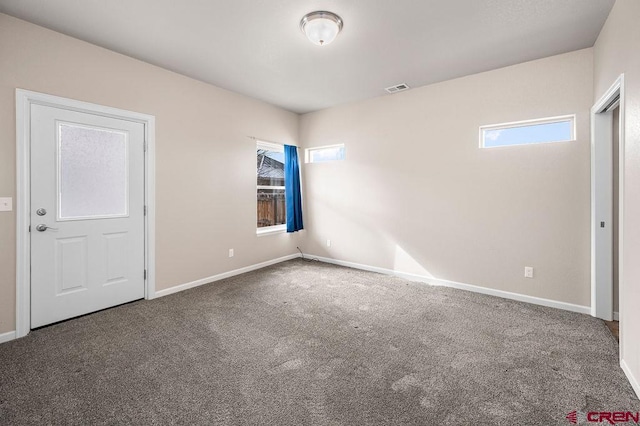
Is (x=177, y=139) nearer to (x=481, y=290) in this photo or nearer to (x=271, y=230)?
(x=271, y=230)

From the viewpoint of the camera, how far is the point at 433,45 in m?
2.97

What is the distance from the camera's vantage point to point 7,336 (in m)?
2.54

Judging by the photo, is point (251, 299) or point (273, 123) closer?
point (251, 299)

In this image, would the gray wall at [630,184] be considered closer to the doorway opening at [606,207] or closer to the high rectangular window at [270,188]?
the doorway opening at [606,207]

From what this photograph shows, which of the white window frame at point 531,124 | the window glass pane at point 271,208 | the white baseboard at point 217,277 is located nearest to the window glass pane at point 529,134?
the white window frame at point 531,124

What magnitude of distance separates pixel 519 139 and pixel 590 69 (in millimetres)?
864

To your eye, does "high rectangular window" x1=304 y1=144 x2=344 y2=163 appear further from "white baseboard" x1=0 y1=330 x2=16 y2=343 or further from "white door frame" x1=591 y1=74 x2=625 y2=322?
"white baseboard" x1=0 y1=330 x2=16 y2=343

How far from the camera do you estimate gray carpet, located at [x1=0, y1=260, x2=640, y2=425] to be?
1724 mm

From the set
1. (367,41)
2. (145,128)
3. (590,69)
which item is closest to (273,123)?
(145,128)

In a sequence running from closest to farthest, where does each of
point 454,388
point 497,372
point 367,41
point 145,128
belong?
1. point 454,388
2. point 497,372
3. point 367,41
4. point 145,128

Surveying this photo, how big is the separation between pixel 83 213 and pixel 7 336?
119 centimetres

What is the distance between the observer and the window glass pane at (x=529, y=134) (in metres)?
3.21

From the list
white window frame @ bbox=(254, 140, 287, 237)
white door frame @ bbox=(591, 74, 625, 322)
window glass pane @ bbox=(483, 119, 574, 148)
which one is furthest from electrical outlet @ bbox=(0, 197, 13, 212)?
white door frame @ bbox=(591, 74, 625, 322)

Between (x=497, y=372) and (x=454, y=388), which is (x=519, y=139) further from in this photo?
(x=454, y=388)
